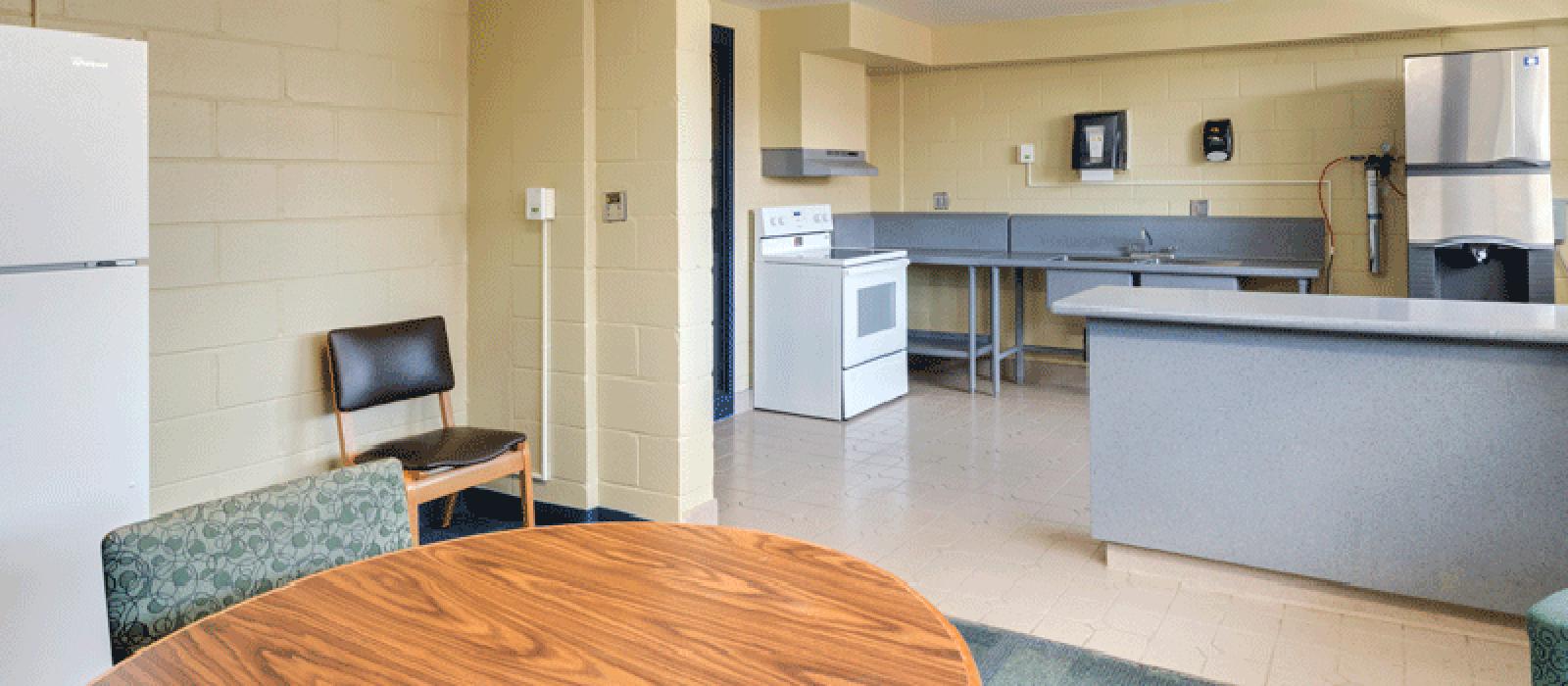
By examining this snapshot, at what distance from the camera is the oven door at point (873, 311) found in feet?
18.4

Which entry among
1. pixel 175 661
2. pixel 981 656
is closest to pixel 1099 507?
pixel 981 656

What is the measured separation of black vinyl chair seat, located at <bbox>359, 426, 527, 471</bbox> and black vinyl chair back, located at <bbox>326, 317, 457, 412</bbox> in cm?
17

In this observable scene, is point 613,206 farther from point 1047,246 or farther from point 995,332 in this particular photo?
point 1047,246

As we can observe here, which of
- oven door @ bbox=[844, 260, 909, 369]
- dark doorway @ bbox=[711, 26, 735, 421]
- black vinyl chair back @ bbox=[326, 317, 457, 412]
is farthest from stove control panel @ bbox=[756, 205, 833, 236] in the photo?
black vinyl chair back @ bbox=[326, 317, 457, 412]

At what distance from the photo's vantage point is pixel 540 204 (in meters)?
3.71

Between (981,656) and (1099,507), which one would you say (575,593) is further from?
(1099,507)

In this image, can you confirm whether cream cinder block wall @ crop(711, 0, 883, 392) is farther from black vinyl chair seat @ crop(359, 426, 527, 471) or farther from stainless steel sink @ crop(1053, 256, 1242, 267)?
black vinyl chair seat @ crop(359, 426, 527, 471)

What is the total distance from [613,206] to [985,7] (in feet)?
10.4

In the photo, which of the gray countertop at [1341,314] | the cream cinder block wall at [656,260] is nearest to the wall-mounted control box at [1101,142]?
the gray countertop at [1341,314]

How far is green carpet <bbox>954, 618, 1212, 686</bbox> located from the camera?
2.62m

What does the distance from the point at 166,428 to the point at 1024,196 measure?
16.6 feet

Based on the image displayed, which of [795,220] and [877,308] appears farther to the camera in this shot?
[795,220]

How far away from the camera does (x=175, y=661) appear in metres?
1.23

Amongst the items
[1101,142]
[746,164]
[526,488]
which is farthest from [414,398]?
[1101,142]
